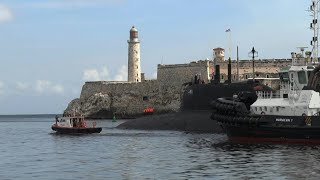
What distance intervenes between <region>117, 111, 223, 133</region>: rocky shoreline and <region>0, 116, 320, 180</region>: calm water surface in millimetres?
7611

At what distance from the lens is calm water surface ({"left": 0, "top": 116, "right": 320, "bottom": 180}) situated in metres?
23.1

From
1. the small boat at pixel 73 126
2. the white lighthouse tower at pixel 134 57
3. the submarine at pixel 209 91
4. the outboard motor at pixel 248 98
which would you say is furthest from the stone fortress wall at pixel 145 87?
the outboard motor at pixel 248 98

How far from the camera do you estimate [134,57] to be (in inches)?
4208

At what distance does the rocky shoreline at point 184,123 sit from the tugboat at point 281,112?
9.09 m

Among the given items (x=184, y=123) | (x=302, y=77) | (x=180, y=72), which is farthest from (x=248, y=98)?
(x=180, y=72)

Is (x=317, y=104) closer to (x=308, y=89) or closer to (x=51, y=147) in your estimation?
(x=308, y=89)

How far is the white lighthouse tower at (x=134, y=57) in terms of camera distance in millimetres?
107062

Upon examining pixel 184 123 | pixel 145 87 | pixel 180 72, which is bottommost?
pixel 184 123

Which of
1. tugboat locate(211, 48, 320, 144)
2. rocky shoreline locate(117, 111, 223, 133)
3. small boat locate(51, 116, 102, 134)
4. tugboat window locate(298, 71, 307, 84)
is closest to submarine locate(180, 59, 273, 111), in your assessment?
rocky shoreline locate(117, 111, 223, 133)

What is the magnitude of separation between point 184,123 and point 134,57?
58.5 m

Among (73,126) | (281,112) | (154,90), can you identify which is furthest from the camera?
(154,90)

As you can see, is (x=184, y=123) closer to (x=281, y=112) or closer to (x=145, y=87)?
(x=281, y=112)

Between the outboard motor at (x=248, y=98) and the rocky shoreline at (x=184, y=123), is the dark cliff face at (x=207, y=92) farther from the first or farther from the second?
the outboard motor at (x=248, y=98)

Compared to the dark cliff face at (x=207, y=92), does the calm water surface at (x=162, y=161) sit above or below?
below
